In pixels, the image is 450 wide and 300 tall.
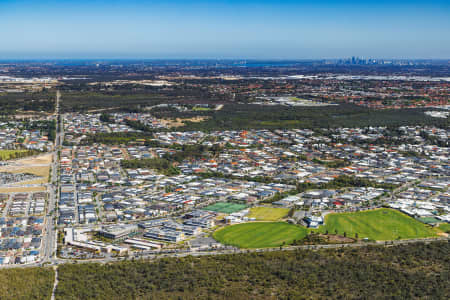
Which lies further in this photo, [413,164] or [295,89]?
[295,89]

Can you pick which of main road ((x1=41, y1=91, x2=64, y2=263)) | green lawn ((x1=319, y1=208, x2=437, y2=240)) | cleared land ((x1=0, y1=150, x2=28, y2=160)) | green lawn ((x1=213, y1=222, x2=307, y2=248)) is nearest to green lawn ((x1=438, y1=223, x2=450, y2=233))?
green lawn ((x1=319, y1=208, x2=437, y2=240))

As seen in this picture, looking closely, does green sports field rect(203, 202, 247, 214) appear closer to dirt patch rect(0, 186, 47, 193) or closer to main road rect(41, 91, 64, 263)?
main road rect(41, 91, 64, 263)

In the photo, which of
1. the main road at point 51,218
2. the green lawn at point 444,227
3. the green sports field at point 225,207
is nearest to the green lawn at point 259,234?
the green sports field at point 225,207

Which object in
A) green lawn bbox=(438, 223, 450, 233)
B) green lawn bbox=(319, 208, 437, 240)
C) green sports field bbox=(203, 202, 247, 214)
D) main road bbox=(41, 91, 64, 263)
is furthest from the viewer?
green sports field bbox=(203, 202, 247, 214)

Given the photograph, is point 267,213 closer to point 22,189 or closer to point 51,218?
point 51,218

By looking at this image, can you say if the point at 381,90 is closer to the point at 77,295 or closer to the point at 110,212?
the point at 110,212

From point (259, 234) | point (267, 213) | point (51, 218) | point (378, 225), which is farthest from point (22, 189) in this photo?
point (378, 225)

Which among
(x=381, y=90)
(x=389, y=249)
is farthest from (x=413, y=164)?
(x=381, y=90)
